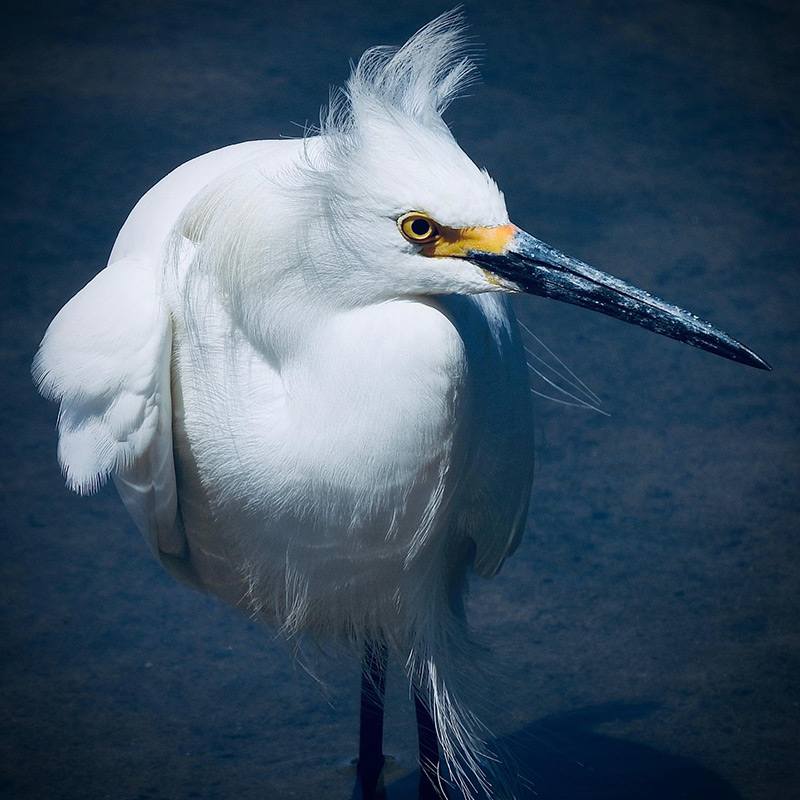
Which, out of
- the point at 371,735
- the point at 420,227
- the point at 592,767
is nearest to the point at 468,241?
the point at 420,227

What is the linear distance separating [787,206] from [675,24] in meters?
1.09

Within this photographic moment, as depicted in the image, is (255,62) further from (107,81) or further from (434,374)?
(434,374)

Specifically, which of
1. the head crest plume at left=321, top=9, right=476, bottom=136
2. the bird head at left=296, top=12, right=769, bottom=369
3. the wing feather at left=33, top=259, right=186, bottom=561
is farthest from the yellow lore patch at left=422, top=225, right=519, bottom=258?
the wing feather at left=33, top=259, right=186, bottom=561

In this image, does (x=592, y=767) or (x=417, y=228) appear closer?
(x=417, y=228)

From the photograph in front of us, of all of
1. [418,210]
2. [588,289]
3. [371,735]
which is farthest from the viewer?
[371,735]

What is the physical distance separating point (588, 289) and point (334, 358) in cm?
32

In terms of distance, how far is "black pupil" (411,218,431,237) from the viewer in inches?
47.8

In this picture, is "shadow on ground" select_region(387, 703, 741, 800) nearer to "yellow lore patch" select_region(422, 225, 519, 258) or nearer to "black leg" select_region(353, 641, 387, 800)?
"black leg" select_region(353, 641, 387, 800)

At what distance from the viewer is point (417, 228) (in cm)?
122

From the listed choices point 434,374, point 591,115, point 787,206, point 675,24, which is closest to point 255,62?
point 591,115

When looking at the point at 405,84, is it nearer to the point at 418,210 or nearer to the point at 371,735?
the point at 418,210

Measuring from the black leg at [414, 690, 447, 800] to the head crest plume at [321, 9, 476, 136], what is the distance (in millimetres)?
999

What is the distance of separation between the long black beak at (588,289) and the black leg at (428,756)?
0.83 meters

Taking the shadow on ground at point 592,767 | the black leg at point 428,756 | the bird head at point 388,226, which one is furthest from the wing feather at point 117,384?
the shadow on ground at point 592,767
